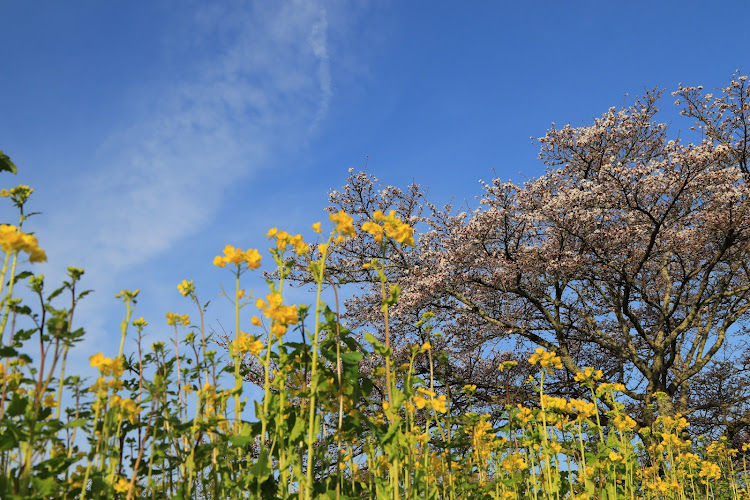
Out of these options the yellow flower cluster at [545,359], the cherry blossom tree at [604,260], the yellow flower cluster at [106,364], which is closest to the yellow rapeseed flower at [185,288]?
the yellow flower cluster at [106,364]

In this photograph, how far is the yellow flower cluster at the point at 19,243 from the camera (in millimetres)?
1918

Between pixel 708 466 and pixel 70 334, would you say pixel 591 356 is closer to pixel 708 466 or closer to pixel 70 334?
pixel 708 466

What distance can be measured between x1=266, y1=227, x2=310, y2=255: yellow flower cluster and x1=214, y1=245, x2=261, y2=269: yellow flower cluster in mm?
141

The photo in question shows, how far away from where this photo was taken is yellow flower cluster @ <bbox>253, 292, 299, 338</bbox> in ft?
7.78

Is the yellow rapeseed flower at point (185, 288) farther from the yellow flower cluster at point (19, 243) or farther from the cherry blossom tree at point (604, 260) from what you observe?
the cherry blossom tree at point (604, 260)

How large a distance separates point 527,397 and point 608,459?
6.85 metres

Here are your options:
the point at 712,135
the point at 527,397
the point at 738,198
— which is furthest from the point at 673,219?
the point at 527,397

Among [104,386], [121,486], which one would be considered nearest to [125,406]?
[104,386]

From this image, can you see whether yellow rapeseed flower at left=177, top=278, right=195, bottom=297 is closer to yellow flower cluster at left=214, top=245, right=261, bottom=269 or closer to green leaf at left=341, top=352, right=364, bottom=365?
yellow flower cluster at left=214, top=245, right=261, bottom=269

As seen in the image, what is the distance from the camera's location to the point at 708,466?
5.64 m

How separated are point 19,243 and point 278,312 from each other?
103 centimetres

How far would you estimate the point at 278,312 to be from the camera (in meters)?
2.39

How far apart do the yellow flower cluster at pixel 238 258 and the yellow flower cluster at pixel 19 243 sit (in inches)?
30.2

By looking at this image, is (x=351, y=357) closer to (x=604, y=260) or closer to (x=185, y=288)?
(x=185, y=288)
